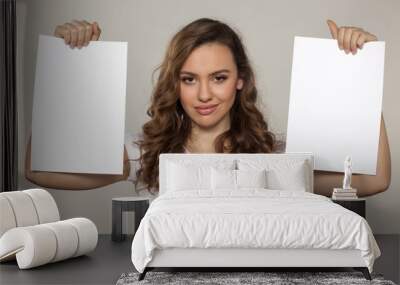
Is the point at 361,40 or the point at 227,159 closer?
the point at 227,159

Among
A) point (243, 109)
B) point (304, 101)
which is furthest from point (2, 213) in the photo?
point (304, 101)

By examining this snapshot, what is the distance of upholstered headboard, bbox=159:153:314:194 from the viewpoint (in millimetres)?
7090

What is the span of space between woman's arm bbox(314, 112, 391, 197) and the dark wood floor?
887 millimetres

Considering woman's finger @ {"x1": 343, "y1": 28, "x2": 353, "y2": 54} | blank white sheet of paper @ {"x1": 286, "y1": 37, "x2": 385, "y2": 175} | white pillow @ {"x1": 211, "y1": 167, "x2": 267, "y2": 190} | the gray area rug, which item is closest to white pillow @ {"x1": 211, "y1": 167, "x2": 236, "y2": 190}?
white pillow @ {"x1": 211, "y1": 167, "x2": 267, "y2": 190}

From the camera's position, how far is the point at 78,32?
756 cm

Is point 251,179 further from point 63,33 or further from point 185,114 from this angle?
point 63,33

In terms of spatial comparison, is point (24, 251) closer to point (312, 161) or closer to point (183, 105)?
point (183, 105)

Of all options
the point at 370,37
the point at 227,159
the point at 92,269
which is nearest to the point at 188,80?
the point at 227,159

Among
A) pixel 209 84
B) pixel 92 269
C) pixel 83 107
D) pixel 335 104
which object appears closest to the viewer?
pixel 92 269

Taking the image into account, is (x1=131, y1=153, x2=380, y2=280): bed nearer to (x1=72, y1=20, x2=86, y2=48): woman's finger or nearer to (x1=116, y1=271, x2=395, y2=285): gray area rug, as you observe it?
(x1=116, y1=271, x2=395, y2=285): gray area rug

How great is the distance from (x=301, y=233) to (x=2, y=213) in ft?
8.01

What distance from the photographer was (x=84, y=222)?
20.2ft

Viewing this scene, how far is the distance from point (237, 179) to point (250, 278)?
1669 millimetres

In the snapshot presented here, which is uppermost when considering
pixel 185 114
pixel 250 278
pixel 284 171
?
pixel 185 114
